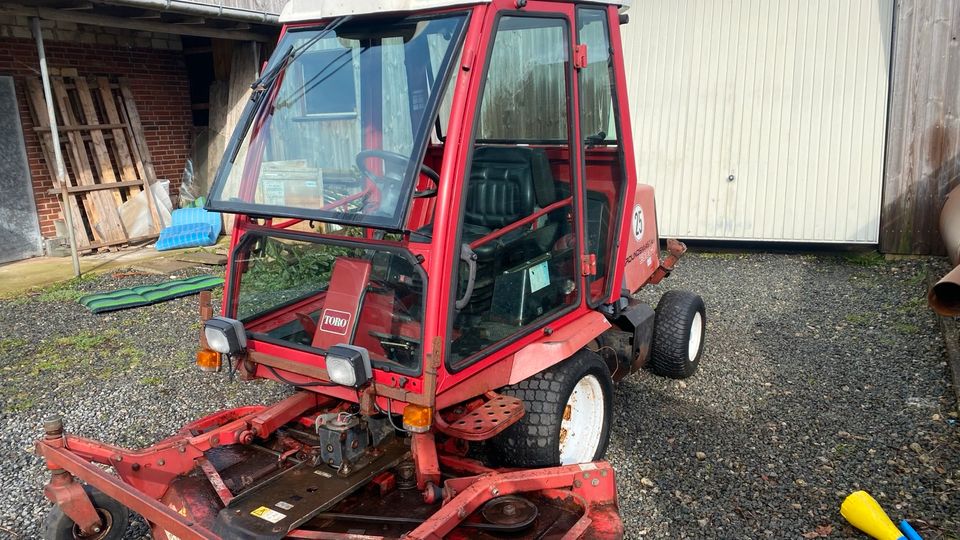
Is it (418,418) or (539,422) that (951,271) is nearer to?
(539,422)

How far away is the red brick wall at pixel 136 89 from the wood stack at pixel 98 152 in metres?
0.13

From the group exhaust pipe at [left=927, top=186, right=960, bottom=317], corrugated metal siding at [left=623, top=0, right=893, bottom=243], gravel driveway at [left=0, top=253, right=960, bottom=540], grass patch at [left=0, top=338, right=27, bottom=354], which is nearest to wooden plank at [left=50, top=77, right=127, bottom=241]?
gravel driveway at [left=0, top=253, right=960, bottom=540]

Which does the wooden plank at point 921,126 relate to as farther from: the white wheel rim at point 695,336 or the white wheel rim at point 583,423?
the white wheel rim at point 583,423

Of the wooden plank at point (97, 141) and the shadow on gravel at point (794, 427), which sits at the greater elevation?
the wooden plank at point (97, 141)

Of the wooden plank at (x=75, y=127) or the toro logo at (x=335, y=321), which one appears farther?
the wooden plank at (x=75, y=127)

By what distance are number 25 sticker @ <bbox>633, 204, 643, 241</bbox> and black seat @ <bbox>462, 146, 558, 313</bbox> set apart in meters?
1.21

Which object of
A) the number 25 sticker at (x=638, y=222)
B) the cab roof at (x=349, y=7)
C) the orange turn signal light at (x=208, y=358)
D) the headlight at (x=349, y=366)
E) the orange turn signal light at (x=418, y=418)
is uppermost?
the cab roof at (x=349, y=7)

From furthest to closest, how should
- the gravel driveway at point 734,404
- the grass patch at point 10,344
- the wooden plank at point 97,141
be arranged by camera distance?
the wooden plank at point 97,141
the grass patch at point 10,344
the gravel driveway at point 734,404

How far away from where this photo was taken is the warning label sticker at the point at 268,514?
2549mm

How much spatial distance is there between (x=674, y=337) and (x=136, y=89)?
819 cm

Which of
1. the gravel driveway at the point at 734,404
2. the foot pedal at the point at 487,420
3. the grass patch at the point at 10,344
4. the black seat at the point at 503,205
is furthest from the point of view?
the grass patch at the point at 10,344

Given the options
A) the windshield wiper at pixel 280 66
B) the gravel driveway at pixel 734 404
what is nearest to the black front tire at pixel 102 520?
the gravel driveway at pixel 734 404

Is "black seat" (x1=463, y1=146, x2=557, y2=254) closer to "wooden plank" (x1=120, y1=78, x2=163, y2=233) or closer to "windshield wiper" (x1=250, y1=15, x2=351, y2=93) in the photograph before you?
"windshield wiper" (x1=250, y1=15, x2=351, y2=93)

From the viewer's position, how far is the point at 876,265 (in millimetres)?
7457
